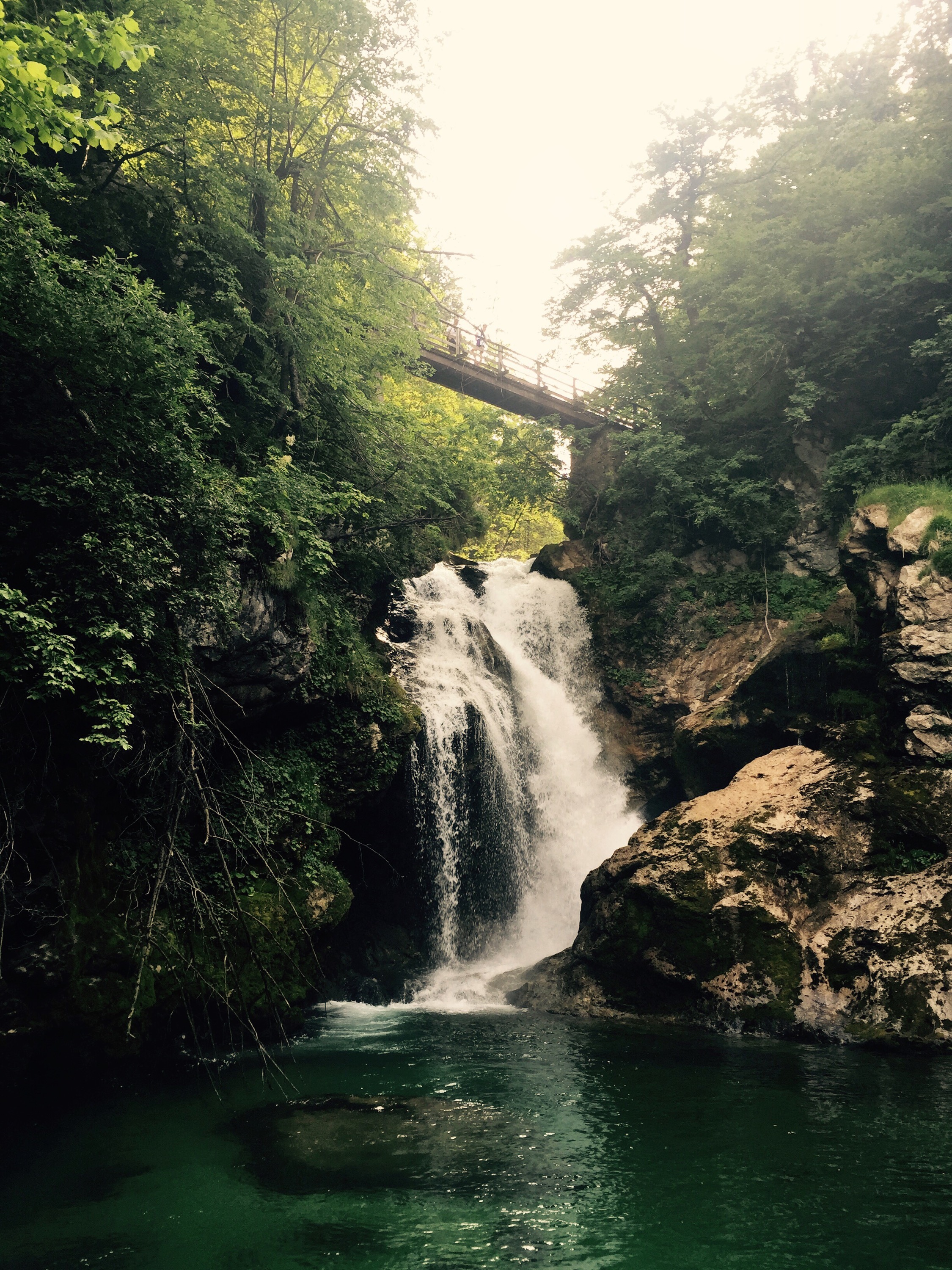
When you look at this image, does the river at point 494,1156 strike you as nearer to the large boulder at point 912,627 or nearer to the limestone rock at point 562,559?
the large boulder at point 912,627

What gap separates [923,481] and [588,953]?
10065 mm

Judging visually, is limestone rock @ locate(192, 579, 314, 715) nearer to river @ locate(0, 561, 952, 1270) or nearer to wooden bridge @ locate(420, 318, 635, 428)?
river @ locate(0, 561, 952, 1270)

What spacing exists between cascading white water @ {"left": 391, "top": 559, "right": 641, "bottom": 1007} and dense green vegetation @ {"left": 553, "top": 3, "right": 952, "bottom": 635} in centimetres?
339

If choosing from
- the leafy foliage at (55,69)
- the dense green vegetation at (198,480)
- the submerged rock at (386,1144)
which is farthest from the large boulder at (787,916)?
the leafy foliage at (55,69)

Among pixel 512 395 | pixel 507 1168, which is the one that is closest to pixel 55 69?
pixel 507 1168

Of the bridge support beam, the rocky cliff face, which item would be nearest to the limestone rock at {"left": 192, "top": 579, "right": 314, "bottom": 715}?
the rocky cliff face

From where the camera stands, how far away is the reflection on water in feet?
13.5

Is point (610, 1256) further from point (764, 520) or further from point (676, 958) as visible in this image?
point (764, 520)

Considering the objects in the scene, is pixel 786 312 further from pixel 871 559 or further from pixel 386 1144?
pixel 386 1144

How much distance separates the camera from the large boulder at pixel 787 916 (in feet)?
26.3

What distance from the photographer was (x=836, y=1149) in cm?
517

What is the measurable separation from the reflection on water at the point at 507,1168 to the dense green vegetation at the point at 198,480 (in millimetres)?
1072

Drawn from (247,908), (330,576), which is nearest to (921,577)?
(330,576)

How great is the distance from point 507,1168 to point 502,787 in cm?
849
